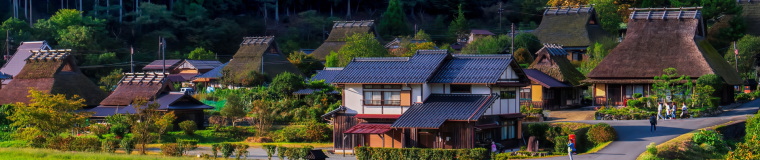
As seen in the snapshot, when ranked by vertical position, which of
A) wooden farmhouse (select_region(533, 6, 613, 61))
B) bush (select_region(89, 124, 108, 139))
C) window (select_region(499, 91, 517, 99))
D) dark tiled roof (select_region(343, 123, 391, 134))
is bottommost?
bush (select_region(89, 124, 108, 139))

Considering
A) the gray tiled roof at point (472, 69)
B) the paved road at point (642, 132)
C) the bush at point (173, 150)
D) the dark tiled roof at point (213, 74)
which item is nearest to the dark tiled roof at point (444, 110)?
the gray tiled roof at point (472, 69)

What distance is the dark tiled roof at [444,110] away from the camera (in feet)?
115

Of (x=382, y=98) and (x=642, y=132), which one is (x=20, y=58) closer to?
(x=382, y=98)

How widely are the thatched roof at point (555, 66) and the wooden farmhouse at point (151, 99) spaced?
58.9 feet

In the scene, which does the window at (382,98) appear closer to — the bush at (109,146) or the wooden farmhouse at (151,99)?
the bush at (109,146)

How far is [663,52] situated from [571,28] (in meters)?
17.8

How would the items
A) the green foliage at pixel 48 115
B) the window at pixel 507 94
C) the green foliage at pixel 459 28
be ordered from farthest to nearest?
the green foliage at pixel 459 28, the green foliage at pixel 48 115, the window at pixel 507 94

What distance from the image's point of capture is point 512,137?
39.0m

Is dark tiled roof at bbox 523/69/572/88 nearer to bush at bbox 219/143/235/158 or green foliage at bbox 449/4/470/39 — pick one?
bush at bbox 219/143/235/158

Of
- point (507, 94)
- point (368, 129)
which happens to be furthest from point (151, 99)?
point (507, 94)

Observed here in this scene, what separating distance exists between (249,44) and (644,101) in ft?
98.6

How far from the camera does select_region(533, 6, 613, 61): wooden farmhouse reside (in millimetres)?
67250

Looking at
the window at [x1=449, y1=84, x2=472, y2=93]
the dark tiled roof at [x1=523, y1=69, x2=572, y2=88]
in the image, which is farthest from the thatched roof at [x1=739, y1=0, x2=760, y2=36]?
the window at [x1=449, y1=84, x2=472, y2=93]

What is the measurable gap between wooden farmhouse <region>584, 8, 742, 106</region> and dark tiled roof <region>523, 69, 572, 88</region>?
1.71m
